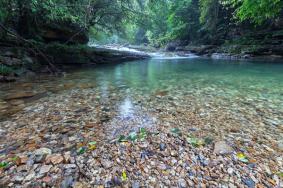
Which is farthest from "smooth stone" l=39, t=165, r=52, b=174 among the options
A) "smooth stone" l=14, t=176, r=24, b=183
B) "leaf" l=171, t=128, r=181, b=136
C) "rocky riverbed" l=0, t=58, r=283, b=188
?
"leaf" l=171, t=128, r=181, b=136

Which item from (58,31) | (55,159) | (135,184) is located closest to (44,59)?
(58,31)

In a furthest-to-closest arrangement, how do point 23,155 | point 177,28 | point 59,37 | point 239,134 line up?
point 177,28
point 59,37
point 239,134
point 23,155

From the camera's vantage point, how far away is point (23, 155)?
2312mm

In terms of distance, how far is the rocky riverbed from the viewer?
1.99 meters

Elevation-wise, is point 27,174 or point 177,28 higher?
point 177,28

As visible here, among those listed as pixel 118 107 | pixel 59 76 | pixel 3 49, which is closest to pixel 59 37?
pixel 3 49

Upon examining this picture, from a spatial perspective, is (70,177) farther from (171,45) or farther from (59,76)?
(171,45)

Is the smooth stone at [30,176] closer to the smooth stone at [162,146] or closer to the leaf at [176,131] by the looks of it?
the smooth stone at [162,146]

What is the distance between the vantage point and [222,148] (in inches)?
99.7

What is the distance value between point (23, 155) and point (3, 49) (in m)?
7.46

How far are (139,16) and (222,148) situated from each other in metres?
12.8

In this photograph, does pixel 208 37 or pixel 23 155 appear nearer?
pixel 23 155

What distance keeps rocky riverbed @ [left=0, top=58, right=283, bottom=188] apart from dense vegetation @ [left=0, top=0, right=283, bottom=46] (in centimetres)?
426

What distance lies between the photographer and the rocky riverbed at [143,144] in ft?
6.53
